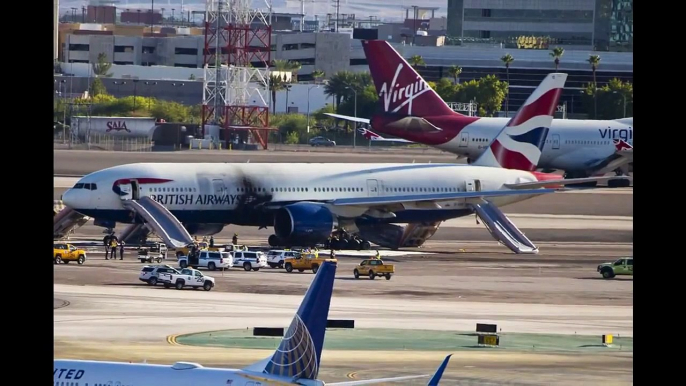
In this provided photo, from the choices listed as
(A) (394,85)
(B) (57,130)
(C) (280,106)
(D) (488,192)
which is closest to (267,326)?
(D) (488,192)

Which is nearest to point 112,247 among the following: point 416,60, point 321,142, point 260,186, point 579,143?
point 260,186

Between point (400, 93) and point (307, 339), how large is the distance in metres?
70.4

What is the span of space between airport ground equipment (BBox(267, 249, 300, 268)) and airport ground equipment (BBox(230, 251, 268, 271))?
1.01 ft

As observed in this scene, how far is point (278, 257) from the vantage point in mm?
54781

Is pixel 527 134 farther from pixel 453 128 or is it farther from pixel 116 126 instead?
pixel 116 126

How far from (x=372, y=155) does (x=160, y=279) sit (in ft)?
299

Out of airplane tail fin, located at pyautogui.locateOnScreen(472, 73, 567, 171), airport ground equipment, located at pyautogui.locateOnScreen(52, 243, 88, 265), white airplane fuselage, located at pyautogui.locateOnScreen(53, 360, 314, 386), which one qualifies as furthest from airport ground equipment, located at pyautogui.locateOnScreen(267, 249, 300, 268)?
white airplane fuselage, located at pyautogui.locateOnScreen(53, 360, 314, 386)

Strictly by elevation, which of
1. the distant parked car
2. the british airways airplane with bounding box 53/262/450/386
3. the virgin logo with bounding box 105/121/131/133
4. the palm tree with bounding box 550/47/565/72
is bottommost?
the distant parked car

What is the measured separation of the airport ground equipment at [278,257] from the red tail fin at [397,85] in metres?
32.0

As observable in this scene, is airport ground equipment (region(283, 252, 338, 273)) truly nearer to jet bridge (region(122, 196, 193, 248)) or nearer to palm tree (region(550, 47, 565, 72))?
jet bridge (region(122, 196, 193, 248))

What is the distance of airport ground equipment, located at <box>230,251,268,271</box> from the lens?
54.0 metres

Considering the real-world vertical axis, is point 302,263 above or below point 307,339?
below
